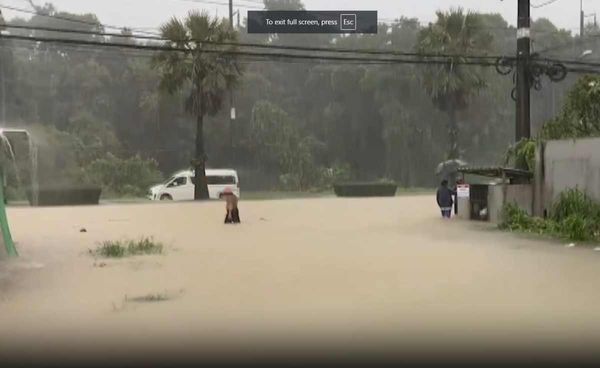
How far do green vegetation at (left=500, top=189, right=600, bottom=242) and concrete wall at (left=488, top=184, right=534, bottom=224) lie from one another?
0.75 metres

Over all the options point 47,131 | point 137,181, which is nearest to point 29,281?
point 137,181

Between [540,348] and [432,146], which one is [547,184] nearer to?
[540,348]

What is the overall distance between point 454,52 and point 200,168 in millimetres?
13846

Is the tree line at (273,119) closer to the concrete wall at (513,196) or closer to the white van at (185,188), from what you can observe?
the white van at (185,188)

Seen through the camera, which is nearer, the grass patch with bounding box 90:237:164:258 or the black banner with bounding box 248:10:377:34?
the grass patch with bounding box 90:237:164:258

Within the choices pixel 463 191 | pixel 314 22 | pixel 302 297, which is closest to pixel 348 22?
pixel 314 22

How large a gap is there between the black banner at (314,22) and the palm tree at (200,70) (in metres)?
17.0

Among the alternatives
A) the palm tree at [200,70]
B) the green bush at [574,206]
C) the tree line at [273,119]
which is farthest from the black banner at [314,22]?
the tree line at [273,119]

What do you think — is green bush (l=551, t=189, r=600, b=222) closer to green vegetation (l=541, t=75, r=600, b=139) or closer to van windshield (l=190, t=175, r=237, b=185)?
green vegetation (l=541, t=75, r=600, b=139)

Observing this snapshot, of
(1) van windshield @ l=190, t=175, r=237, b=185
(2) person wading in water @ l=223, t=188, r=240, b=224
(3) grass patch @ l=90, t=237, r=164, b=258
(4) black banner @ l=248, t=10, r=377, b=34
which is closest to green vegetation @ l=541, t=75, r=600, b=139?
(4) black banner @ l=248, t=10, r=377, b=34

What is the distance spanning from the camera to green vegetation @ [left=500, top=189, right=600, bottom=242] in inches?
589

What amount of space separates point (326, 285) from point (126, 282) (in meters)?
2.82

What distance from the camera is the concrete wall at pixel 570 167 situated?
16.6 m

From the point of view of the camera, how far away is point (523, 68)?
22250 mm
